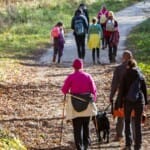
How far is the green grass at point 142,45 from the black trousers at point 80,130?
320 inches

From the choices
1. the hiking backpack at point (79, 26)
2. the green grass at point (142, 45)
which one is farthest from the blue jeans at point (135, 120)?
the hiking backpack at point (79, 26)

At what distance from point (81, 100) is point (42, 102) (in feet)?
18.1

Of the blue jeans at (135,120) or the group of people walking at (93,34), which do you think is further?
the group of people walking at (93,34)

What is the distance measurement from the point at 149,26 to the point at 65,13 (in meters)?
9.17

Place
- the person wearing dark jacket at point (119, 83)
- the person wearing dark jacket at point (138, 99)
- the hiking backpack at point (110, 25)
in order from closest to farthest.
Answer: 1. the person wearing dark jacket at point (138, 99)
2. the person wearing dark jacket at point (119, 83)
3. the hiking backpack at point (110, 25)

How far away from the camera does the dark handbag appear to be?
11367 mm

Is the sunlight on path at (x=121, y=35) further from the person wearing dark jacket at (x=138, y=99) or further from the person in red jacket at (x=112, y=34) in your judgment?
the person wearing dark jacket at (x=138, y=99)

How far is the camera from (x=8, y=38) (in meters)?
31.1

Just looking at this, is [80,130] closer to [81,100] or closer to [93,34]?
[81,100]

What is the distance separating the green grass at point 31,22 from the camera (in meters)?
28.7

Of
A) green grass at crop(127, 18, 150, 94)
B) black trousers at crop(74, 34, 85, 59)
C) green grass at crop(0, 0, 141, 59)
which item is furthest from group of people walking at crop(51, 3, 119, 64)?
green grass at crop(0, 0, 141, 59)

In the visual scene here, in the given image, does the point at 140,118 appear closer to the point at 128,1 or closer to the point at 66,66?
the point at 66,66

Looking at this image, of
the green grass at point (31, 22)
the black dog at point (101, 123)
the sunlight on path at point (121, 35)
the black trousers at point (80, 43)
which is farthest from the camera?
the green grass at point (31, 22)

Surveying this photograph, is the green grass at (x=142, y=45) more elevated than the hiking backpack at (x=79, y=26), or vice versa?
the hiking backpack at (x=79, y=26)
